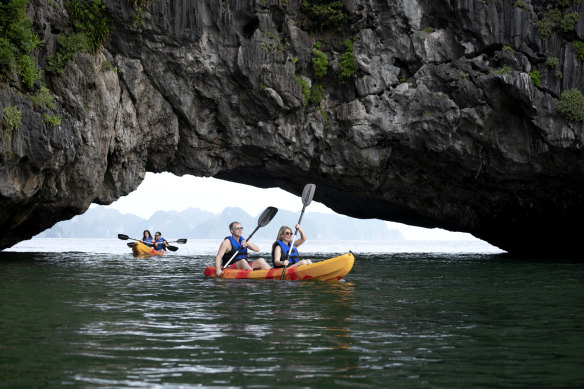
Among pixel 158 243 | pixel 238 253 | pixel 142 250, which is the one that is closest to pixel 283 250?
pixel 238 253

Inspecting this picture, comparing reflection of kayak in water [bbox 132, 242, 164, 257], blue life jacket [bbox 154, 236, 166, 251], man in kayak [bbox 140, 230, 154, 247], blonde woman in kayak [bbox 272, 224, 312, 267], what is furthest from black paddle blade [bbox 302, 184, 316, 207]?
blue life jacket [bbox 154, 236, 166, 251]

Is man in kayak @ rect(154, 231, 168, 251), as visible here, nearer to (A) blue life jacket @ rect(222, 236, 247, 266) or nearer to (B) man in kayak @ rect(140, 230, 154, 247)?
(B) man in kayak @ rect(140, 230, 154, 247)

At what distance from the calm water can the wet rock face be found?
10.3m

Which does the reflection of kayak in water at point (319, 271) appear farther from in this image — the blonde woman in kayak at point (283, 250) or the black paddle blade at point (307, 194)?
the black paddle blade at point (307, 194)

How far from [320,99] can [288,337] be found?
17.6 m

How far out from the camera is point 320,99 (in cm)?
2353

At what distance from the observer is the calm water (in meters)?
5.01

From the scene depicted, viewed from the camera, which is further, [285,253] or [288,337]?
[285,253]

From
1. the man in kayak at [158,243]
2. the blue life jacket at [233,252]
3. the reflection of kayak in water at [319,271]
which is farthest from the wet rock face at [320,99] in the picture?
the reflection of kayak in water at [319,271]

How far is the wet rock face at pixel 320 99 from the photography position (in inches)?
832

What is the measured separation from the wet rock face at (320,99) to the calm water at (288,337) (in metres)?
10.3

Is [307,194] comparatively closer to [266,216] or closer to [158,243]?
[266,216]

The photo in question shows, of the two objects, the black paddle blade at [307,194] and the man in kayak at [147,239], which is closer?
the black paddle blade at [307,194]

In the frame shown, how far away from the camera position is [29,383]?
469 cm
